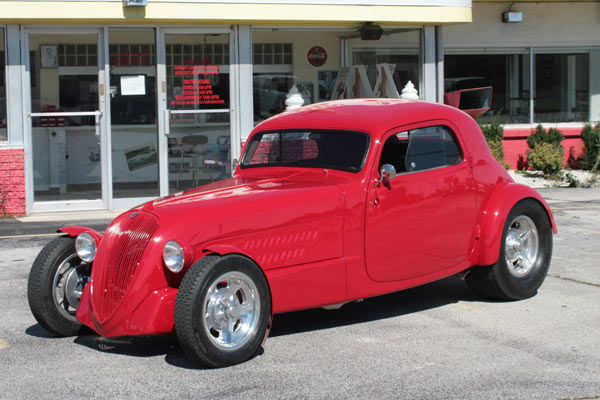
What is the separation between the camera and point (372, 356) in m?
5.55

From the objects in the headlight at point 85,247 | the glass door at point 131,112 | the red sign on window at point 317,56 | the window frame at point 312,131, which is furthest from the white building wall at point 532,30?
the headlight at point 85,247

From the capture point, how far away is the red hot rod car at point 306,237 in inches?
209

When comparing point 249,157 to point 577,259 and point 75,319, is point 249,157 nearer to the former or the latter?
point 75,319

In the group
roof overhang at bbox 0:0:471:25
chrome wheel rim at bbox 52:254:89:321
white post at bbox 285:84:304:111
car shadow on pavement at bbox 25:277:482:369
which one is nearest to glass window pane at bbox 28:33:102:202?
roof overhang at bbox 0:0:471:25

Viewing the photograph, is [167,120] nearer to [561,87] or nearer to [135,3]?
[135,3]

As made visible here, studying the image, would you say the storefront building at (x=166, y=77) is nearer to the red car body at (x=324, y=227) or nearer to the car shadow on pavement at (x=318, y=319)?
the red car body at (x=324, y=227)

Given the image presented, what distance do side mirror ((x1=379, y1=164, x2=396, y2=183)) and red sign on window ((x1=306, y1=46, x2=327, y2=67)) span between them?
8244mm

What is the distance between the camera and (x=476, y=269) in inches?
275

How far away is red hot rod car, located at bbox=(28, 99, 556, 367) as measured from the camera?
5320 mm

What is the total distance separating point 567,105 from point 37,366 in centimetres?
1425

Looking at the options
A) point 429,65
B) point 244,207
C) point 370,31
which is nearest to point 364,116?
point 244,207

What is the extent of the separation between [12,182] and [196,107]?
9.55 feet

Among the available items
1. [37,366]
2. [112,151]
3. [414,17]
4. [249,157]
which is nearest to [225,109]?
[112,151]

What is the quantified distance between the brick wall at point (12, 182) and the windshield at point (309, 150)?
628cm
